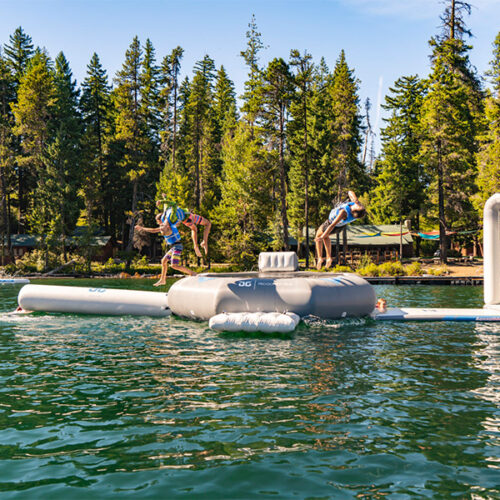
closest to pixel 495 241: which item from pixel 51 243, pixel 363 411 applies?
pixel 363 411

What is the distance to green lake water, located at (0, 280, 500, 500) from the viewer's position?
4.31 metres

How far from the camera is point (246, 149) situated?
45.2 m

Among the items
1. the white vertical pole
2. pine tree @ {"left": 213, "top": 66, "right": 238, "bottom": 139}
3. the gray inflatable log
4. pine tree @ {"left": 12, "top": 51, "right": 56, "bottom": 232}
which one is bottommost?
the gray inflatable log

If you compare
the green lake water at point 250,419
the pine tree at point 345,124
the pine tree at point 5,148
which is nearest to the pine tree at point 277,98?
the pine tree at point 345,124

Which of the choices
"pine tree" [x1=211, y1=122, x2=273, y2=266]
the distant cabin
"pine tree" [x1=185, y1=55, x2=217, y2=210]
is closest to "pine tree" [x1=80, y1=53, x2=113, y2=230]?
"pine tree" [x1=185, y1=55, x2=217, y2=210]

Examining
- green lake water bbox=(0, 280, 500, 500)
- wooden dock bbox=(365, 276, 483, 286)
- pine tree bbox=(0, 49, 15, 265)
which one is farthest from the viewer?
pine tree bbox=(0, 49, 15, 265)

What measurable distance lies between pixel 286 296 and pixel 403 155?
148ft

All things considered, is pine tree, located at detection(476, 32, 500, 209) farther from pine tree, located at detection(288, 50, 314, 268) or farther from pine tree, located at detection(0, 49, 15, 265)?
pine tree, located at detection(0, 49, 15, 265)

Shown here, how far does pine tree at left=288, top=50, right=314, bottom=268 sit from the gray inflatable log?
95.9ft

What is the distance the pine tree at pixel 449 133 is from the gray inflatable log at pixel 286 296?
32.3m

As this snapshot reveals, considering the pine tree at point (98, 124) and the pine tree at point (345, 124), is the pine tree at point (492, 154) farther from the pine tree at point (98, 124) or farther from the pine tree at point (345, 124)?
the pine tree at point (98, 124)

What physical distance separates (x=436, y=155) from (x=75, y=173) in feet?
109

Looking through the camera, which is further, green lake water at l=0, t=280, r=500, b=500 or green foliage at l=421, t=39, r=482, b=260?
green foliage at l=421, t=39, r=482, b=260

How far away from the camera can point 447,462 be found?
470 cm
